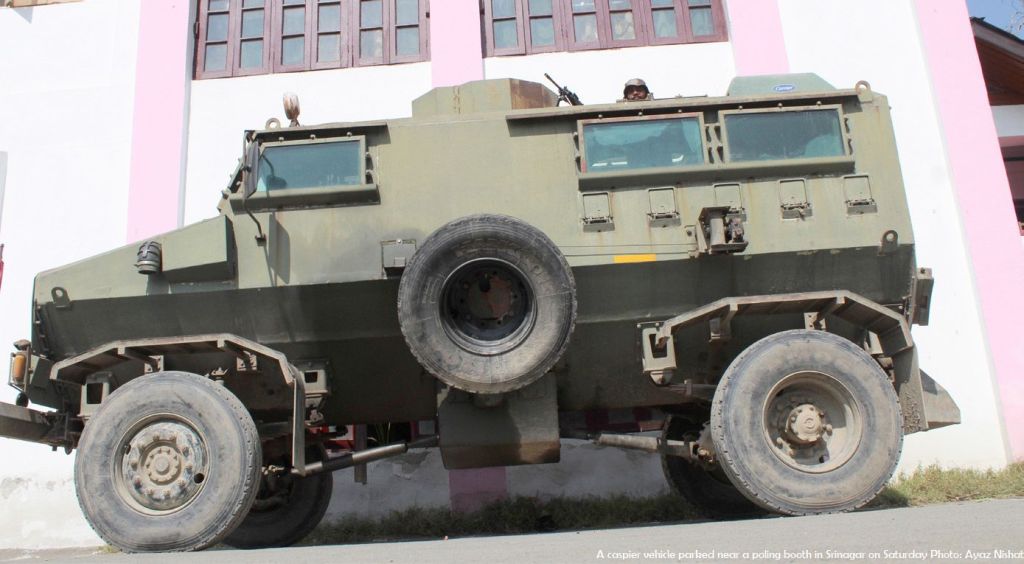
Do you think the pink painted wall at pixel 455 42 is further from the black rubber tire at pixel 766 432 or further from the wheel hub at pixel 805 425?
the wheel hub at pixel 805 425

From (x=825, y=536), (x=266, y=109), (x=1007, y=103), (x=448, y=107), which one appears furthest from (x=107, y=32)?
(x=1007, y=103)

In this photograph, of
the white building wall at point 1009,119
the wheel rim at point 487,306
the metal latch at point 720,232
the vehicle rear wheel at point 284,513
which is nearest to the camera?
the wheel rim at point 487,306

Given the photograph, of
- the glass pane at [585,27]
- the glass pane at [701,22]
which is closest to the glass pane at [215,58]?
the glass pane at [585,27]

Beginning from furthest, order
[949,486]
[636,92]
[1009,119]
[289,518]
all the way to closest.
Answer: [1009,119]
[949,486]
[289,518]
[636,92]

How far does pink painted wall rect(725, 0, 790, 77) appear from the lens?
8.81 metres

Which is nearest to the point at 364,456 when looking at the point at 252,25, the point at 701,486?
the point at 701,486

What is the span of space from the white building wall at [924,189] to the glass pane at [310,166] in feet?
18.1

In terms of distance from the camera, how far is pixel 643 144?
530 cm

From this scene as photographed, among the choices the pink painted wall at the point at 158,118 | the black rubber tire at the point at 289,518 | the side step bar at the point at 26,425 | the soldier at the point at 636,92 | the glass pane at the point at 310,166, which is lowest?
the black rubber tire at the point at 289,518

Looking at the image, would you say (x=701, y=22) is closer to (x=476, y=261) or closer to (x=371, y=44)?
(x=371, y=44)

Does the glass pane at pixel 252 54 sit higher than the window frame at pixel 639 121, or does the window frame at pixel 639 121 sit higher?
the glass pane at pixel 252 54

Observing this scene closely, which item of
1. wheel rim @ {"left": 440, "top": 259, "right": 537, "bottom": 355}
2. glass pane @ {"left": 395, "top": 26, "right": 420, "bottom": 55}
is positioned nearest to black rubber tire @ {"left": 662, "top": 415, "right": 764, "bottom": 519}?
wheel rim @ {"left": 440, "top": 259, "right": 537, "bottom": 355}

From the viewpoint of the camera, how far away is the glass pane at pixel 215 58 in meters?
9.36

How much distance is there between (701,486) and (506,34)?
539 cm
